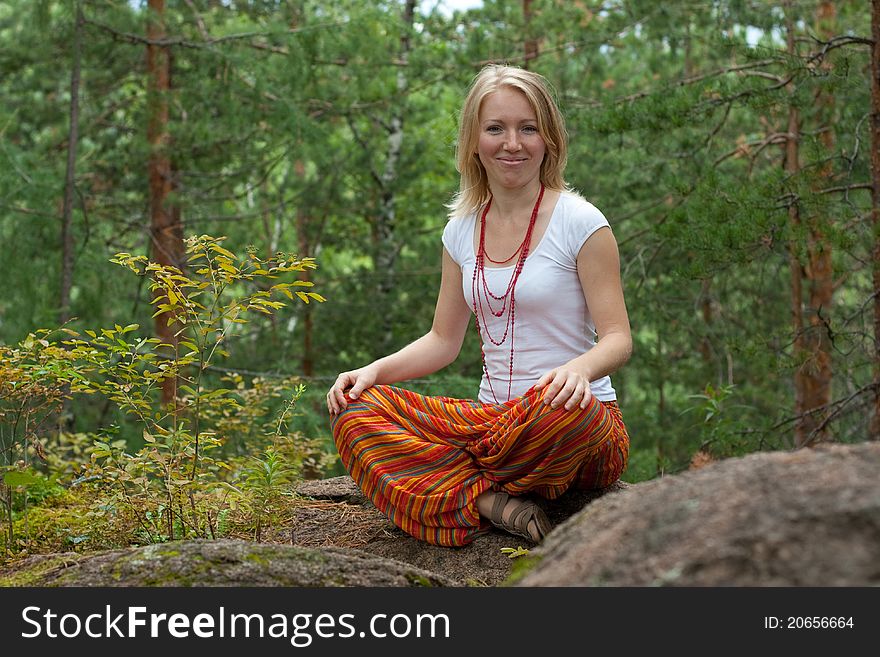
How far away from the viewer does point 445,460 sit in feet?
9.95

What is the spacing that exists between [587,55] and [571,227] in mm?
6172

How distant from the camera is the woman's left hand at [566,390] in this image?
255cm

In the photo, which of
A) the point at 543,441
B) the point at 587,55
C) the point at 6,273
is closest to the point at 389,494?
the point at 543,441

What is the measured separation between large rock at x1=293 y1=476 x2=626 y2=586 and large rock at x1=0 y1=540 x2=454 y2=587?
0.33 metres

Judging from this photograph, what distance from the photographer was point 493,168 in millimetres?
3098

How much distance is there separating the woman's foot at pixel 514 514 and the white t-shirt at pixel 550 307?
35 centimetres

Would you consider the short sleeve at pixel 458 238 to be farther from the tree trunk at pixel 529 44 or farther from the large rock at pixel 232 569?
the tree trunk at pixel 529 44

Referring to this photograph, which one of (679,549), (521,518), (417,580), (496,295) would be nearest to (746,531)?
(679,549)

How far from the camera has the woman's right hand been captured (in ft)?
9.86

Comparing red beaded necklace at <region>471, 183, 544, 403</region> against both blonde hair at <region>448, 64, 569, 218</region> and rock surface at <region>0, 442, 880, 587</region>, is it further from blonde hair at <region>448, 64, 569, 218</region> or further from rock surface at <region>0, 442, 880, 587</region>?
rock surface at <region>0, 442, 880, 587</region>

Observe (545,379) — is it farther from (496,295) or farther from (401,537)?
→ (401,537)

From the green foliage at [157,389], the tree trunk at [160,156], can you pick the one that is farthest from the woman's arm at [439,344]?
the tree trunk at [160,156]

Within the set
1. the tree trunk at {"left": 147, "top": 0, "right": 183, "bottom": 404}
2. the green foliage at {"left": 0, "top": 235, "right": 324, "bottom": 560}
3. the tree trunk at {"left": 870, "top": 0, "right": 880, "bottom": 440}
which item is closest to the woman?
the green foliage at {"left": 0, "top": 235, "right": 324, "bottom": 560}
